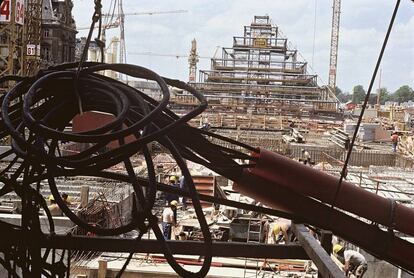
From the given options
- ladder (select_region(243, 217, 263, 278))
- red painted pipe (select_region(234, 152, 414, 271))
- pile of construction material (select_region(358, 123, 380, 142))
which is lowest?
ladder (select_region(243, 217, 263, 278))

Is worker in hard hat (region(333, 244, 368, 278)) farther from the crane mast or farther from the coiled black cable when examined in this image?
the crane mast

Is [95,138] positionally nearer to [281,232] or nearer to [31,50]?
[281,232]

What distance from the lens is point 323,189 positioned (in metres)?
2.53

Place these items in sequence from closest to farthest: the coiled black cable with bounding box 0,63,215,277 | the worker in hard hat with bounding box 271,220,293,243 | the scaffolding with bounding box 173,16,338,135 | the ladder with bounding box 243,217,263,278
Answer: the coiled black cable with bounding box 0,63,215,277
the worker in hard hat with bounding box 271,220,293,243
the ladder with bounding box 243,217,263,278
the scaffolding with bounding box 173,16,338,135

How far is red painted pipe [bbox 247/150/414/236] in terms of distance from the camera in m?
2.52

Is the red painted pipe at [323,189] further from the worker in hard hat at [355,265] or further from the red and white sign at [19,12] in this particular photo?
the red and white sign at [19,12]

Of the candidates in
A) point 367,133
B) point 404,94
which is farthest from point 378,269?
point 404,94

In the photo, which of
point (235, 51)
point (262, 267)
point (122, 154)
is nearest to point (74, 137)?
point (122, 154)

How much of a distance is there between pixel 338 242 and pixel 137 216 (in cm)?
751

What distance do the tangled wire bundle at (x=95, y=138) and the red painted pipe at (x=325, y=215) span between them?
136 mm

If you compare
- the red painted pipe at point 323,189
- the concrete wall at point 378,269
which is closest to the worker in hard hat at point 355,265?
the concrete wall at point 378,269

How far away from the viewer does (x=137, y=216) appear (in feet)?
6.93

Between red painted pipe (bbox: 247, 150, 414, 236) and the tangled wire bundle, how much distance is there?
153 millimetres

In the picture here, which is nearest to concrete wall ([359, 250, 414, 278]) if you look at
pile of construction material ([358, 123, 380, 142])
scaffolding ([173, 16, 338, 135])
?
pile of construction material ([358, 123, 380, 142])
